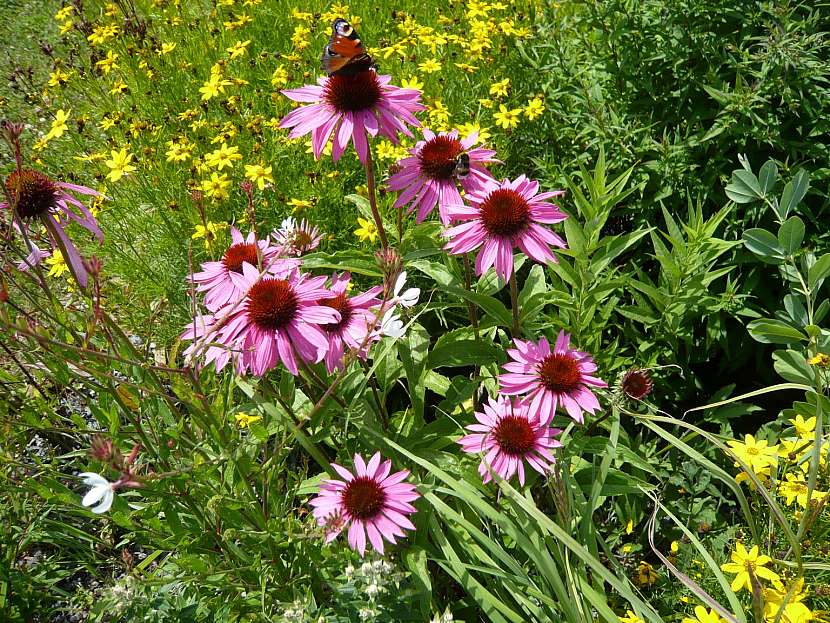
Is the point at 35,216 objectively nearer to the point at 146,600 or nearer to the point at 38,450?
the point at 146,600

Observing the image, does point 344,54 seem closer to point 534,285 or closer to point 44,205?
point 44,205

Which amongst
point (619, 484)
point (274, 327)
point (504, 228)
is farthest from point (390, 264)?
point (619, 484)

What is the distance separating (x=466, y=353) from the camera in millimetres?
1862

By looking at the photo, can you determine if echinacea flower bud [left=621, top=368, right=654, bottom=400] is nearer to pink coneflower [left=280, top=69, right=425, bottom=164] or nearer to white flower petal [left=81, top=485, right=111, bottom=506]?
pink coneflower [left=280, top=69, right=425, bottom=164]

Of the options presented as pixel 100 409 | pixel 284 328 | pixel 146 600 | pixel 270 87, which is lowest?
pixel 146 600

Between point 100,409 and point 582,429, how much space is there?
131 cm

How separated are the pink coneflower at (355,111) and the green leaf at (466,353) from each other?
60 centimetres

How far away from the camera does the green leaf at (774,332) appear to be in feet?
5.93

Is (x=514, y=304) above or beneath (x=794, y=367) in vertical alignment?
beneath

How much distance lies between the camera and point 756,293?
2332mm

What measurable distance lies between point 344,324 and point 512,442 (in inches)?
18.9

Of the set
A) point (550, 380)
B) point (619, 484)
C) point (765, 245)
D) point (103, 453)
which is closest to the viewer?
point (103, 453)

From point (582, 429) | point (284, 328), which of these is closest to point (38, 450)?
point (284, 328)

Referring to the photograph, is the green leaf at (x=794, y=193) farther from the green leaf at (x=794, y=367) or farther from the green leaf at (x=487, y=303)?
the green leaf at (x=487, y=303)
